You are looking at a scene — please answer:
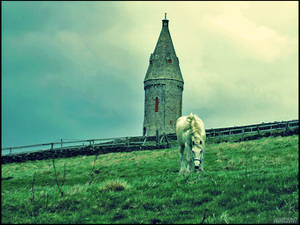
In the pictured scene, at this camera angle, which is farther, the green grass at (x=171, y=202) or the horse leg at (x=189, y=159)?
the horse leg at (x=189, y=159)

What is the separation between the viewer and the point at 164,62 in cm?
6488

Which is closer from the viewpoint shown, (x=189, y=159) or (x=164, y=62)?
(x=189, y=159)

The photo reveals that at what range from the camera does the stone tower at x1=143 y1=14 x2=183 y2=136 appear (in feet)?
206

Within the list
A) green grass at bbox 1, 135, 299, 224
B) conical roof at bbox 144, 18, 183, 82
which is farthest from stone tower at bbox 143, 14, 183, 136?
green grass at bbox 1, 135, 299, 224

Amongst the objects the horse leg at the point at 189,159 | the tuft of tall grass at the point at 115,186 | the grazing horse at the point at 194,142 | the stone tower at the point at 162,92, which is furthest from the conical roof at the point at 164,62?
the tuft of tall grass at the point at 115,186

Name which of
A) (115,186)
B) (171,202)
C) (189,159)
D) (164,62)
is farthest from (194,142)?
(164,62)

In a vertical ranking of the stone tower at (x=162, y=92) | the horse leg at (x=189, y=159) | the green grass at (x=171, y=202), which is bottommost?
the green grass at (x=171, y=202)

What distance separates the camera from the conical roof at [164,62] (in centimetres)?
6412

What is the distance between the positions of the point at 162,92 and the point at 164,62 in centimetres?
525

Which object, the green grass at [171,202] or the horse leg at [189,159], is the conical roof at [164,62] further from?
the green grass at [171,202]

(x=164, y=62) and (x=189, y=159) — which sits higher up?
(x=164, y=62)

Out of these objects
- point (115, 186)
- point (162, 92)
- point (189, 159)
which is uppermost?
point (162, 92)

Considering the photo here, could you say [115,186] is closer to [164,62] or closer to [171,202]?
[171,202]

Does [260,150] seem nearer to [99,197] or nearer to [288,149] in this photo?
[288,149]
